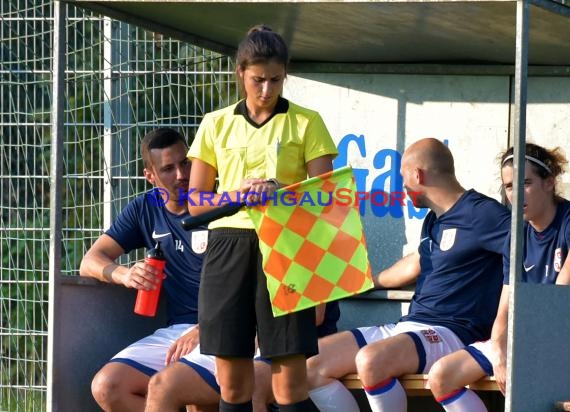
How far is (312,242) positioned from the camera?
15.1 feet

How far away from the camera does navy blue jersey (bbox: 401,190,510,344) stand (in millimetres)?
5289

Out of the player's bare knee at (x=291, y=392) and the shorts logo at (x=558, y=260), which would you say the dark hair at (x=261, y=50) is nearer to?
the player's bare knee at (x=291, y=392)

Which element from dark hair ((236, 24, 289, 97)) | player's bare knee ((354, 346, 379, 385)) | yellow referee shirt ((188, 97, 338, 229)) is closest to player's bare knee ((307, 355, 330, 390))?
player's bare knee ((354, 346, 379, 385))

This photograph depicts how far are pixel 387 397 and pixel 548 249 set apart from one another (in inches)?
36.0

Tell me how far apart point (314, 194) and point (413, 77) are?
1.94 meters

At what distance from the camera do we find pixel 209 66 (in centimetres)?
733

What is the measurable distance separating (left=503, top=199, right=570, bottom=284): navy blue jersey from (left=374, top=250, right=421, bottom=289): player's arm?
63 centimetres

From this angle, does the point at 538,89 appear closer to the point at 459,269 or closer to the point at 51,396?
the point at 459,269

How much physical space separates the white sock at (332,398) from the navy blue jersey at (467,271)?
1.56 ft

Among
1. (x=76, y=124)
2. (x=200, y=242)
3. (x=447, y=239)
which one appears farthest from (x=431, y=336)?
(x=76, y=124)

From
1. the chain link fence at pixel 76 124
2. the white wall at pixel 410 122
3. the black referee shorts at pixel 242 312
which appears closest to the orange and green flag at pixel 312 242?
the black referee shorts at pixel 242 312

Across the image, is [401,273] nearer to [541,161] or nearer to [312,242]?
[541,161]

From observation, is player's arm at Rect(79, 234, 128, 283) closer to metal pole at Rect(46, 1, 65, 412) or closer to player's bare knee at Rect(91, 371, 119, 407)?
metal pole at Rect(46, 1, 65, 412)

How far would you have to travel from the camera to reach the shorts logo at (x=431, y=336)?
5172 millimetres
